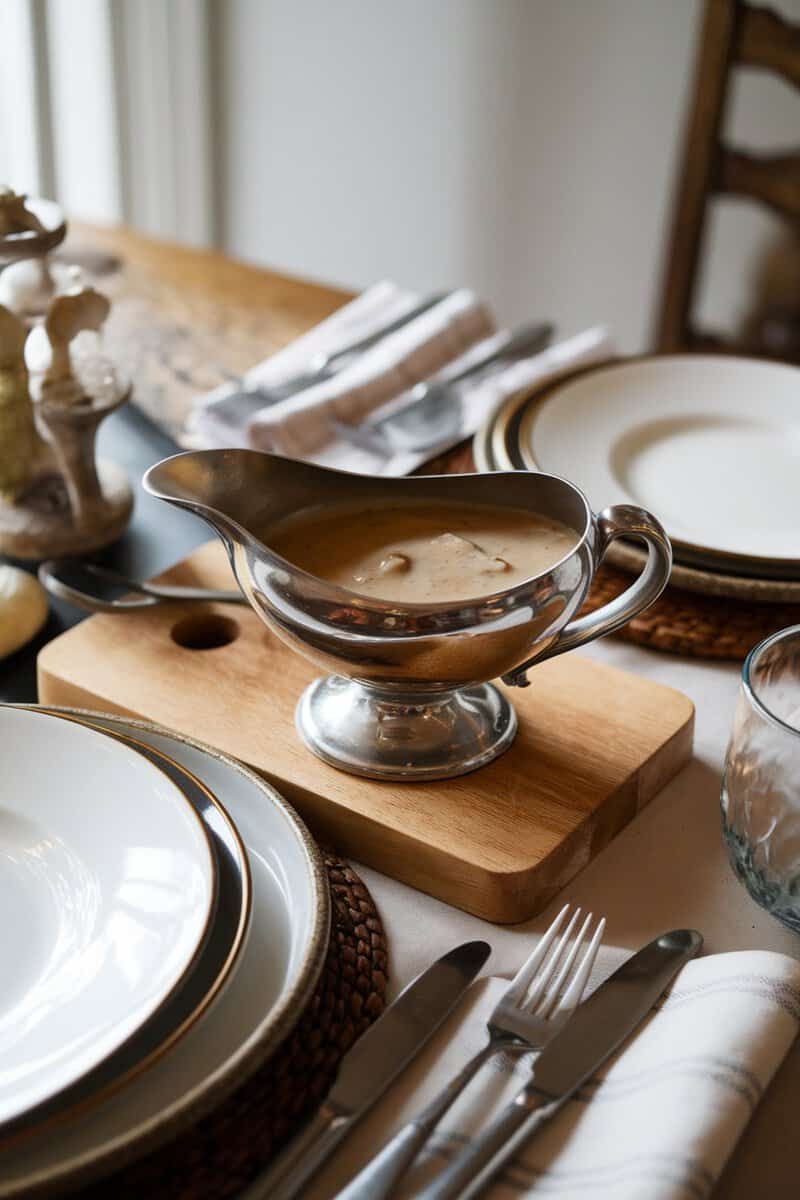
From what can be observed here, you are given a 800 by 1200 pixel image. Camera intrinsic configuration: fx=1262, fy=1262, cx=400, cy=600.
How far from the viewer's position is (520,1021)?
0.56m

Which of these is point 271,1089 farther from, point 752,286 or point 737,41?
point 752,286

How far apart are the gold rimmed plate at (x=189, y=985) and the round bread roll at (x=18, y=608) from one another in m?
0.23

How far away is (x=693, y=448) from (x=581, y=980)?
1.95 ft

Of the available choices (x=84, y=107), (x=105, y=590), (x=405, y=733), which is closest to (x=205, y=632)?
(x=105, y=590)

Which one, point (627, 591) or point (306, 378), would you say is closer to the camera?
point (627, 591)

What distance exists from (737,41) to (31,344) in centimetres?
123

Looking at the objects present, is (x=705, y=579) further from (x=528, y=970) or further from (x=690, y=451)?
(x=528, y=970)

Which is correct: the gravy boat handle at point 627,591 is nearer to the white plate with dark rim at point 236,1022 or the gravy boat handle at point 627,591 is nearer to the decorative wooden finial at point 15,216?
the white plate with dark rim at point 236,1022

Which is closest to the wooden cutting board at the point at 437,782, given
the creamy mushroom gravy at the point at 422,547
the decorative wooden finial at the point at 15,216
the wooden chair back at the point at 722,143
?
the creamy mushroom gravy at the point at 422,547

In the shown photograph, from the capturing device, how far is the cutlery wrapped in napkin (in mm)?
1114

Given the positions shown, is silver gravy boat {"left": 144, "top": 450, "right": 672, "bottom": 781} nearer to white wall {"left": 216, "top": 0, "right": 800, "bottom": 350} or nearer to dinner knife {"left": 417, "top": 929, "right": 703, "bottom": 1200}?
dinner knife {"left": 417, "top": 929, "right": 703, "bottom": 1200}

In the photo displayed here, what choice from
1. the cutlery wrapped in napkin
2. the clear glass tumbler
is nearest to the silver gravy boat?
the clear glass tumbler

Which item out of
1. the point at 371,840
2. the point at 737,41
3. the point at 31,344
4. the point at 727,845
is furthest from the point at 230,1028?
the point at 737,41

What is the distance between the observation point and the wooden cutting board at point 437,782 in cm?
66
